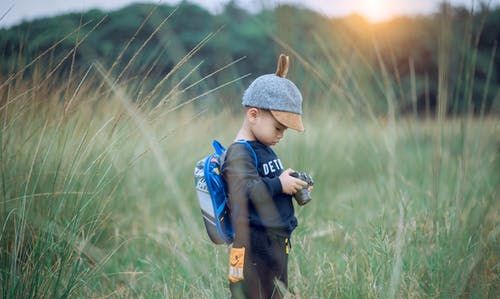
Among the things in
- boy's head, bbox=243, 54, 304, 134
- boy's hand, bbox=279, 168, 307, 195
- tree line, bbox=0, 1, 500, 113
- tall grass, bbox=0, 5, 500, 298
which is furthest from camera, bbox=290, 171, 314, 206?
tree line, bbox=0, 1, 500, 113

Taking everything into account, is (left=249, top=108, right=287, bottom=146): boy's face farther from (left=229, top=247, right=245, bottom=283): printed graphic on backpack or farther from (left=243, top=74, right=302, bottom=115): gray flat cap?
(left=229, top=247, right=245, bottom=283): printed graphic on backpack

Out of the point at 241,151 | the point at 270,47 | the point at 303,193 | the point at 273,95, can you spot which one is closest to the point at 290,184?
the point at 303,193

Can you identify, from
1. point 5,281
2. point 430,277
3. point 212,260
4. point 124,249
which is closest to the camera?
point 5,281

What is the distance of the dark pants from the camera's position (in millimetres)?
1926

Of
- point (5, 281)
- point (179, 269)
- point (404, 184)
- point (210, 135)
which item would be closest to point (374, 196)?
point (404, 184)

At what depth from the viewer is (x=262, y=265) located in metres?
1.94

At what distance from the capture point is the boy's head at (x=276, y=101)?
191 cm

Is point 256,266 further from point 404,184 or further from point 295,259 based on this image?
point 404,184

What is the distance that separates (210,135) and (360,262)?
9.23ft

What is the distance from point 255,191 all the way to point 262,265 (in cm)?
28

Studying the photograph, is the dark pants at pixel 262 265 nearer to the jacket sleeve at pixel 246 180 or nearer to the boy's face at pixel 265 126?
the jacket sleeve at pixel 246 180

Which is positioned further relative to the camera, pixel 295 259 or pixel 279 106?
pixel 295 259

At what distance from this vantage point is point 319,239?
326 centimetres

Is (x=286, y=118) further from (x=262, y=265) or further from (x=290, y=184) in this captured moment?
(x=262, y=265)
